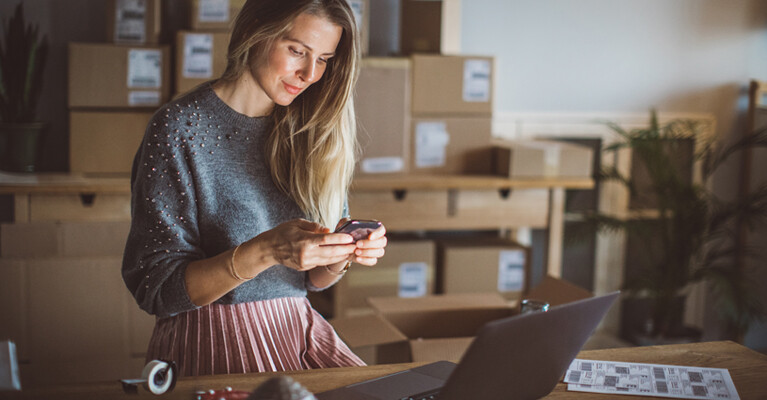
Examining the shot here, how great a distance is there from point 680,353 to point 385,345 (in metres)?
0.83

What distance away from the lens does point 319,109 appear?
1.60 metres

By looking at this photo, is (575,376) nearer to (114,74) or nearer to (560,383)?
(560,383)

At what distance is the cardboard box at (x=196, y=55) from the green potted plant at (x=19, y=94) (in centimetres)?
52

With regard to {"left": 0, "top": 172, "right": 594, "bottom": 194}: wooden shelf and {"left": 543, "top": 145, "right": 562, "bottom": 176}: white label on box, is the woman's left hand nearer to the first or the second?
{"left": 0, "top": 172, "right": 594, "bottom": 194}: wooden shelf

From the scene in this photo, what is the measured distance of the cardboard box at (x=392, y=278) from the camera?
9.71 ft

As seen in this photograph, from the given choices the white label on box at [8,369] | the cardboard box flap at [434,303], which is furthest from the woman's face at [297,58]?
the cardboard box flap at [434,303]

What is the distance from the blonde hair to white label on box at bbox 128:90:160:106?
137 centimetres

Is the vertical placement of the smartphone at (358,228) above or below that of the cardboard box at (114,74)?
below

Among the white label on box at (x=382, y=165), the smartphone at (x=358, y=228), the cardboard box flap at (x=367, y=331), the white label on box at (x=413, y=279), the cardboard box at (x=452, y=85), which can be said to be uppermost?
the cardboard box at (x=452, y=85)

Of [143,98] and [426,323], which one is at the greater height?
[143,98]

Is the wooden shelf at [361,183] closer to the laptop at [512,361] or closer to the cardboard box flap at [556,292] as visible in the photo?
the cardboard box flap at [556,292]

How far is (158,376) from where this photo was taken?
1.14 metres

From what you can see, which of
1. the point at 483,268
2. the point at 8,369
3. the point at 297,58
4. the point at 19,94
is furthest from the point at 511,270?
the point at 8,369

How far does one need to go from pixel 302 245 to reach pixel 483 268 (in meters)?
1.91
